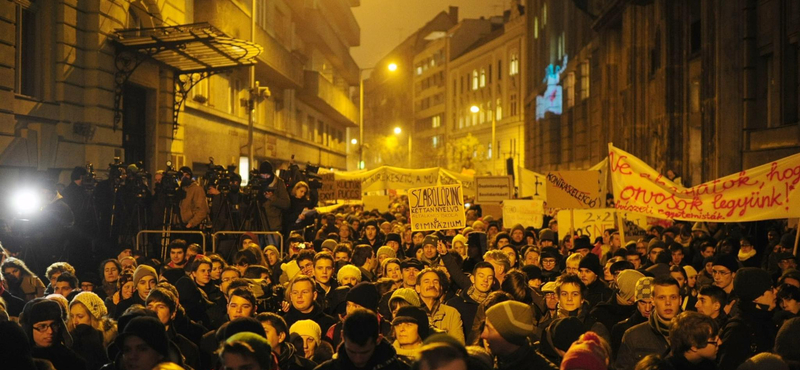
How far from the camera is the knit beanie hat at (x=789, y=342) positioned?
18.1 feet

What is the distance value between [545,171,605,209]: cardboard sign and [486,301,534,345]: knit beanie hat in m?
11.7

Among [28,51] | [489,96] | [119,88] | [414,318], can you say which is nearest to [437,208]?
[414,318]

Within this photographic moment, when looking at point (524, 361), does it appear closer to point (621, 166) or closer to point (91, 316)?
point (91, 316)

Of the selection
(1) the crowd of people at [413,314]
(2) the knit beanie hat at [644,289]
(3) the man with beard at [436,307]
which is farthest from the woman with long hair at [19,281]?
(2) the knit beanie hat at [644,289]

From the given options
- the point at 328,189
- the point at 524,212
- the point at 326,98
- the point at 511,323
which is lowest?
the point at 511,323

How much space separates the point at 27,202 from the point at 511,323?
1111 centimetres

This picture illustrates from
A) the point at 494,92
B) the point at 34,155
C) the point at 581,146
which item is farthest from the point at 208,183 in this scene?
the point at 494,92

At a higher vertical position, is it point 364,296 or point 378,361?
point 364,296

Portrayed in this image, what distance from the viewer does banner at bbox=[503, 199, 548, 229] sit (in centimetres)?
2019

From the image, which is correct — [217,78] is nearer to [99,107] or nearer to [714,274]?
[99,107]

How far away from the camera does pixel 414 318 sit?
6.43 metres

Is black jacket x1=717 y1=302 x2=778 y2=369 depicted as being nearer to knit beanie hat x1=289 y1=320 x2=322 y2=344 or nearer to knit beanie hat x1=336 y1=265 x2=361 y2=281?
knit beanie hat x1=289 y1=320 x2=322 y2=344

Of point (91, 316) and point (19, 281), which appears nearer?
point (91, 316)

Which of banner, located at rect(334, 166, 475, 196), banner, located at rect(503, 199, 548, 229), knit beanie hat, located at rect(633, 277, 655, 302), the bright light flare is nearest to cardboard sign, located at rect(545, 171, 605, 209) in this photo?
banner, located at rect(503, 199, 548, 229)
